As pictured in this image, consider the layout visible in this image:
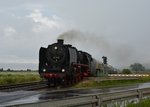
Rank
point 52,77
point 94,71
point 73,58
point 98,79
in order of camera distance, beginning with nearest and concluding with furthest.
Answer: point 52,77
point 73,58
point 98,79
point 94,71

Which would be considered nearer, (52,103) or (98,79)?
(52,103)

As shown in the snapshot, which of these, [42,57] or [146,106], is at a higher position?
[42,57]

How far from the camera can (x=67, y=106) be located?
36.3 feet

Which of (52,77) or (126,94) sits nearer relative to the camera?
(126,94)

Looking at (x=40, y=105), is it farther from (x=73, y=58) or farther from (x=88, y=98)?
(x=73, y=58)

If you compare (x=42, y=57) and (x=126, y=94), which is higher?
(x=42, y=57)

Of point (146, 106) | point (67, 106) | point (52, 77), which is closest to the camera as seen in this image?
point (67, 106)

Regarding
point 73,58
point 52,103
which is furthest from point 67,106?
point 73,58

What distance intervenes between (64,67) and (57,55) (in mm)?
1437

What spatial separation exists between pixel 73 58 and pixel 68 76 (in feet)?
7.74

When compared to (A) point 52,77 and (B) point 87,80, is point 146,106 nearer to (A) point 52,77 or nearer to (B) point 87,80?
(A) point 52,77

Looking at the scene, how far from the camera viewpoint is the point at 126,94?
15297 millimetres

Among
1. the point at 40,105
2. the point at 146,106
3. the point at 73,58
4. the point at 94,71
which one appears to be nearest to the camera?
the point at 40,105

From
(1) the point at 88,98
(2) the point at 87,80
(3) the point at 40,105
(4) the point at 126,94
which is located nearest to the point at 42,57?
(2) the point at 87,80
